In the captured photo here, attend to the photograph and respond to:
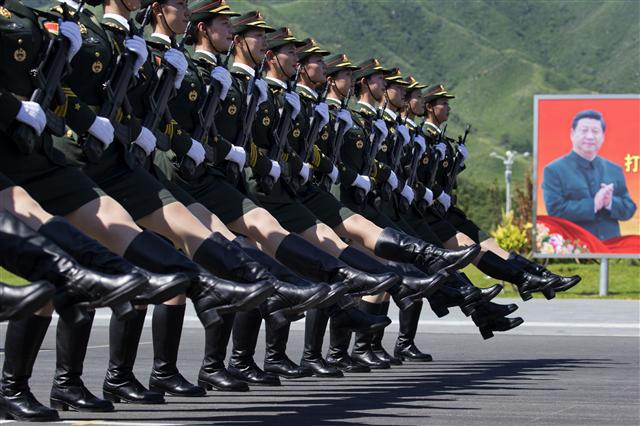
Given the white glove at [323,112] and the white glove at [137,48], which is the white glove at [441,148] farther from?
the white glove at [137,48]

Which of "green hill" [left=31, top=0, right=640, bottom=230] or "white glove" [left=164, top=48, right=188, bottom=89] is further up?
"green hill" [left=31, top=0, right=640, bottom=230]

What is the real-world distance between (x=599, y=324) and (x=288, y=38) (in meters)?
9.00

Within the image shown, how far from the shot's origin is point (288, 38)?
10.5m

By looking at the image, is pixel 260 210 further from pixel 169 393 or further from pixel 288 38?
pixel 288 38

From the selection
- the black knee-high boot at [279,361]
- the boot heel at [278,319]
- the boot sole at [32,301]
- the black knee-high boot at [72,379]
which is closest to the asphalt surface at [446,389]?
the black knee-high boot at [279,361]

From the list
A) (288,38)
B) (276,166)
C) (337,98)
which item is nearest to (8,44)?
(276,166)

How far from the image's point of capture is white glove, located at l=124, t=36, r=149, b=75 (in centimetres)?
779

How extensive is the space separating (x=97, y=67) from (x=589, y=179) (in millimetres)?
18593

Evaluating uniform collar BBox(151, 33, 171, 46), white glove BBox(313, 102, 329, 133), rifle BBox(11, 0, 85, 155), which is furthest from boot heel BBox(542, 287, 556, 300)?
rifle BBox(11, 0, 85, 155)

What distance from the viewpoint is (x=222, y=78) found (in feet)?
29.6

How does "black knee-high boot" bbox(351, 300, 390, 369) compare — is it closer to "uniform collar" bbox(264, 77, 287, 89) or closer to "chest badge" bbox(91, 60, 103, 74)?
"uniform collar" bbox(264, 77, 287, 89)

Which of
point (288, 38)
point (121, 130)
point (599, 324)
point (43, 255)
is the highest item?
point (288, 38)

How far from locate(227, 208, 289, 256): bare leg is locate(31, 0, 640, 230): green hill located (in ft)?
480

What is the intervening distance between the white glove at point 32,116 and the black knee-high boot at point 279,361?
12.0 ft
